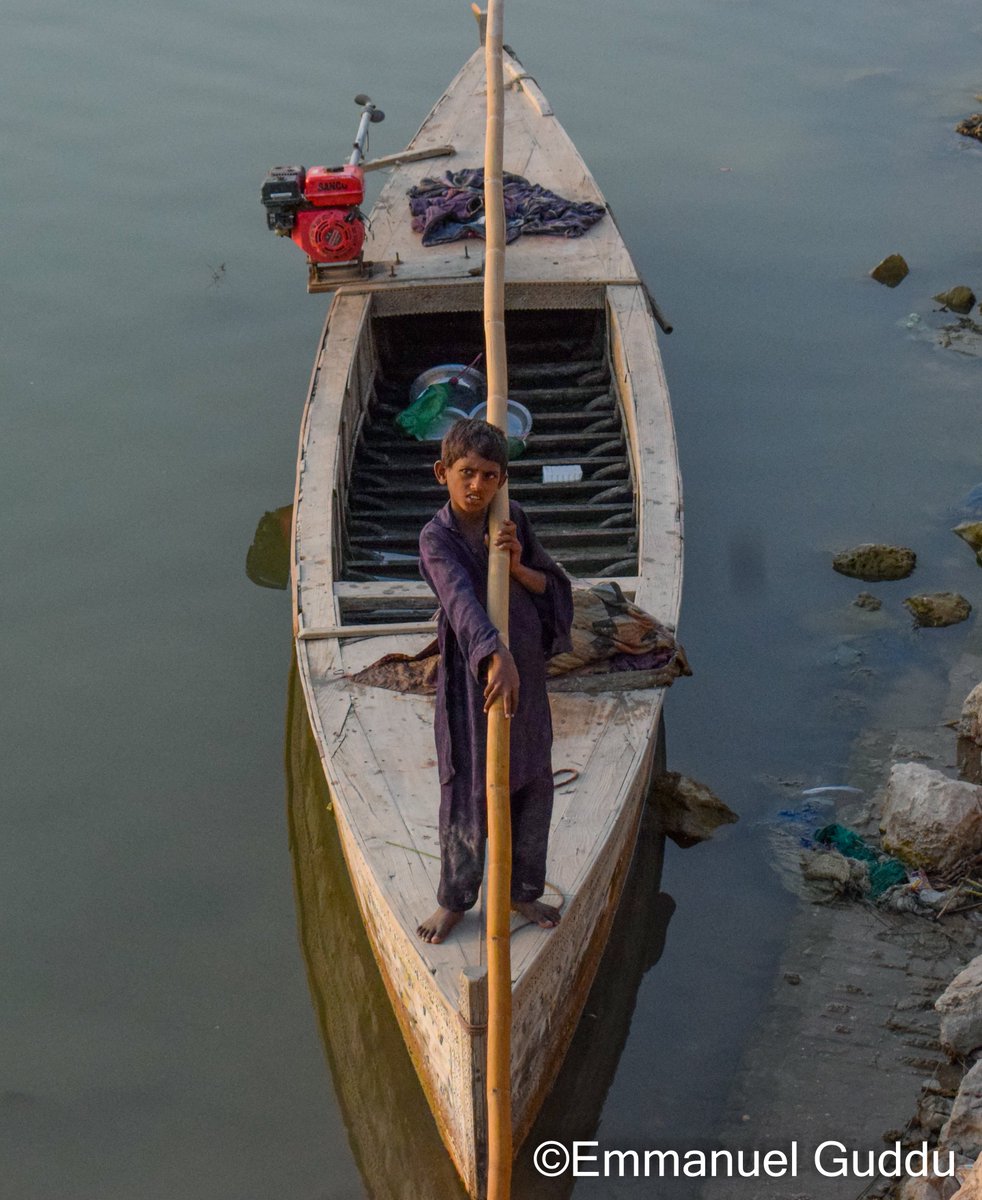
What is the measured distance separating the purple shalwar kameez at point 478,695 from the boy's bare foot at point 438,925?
0.15m

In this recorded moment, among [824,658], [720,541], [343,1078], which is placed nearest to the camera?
[343,1078]

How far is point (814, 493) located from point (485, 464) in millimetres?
4506

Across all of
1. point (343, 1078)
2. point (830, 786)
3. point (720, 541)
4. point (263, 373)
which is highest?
point (263, 373)

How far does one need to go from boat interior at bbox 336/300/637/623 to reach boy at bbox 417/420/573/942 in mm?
1615

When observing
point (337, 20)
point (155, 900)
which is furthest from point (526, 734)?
point (337, 20)

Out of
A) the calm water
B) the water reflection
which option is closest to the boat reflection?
the calm water

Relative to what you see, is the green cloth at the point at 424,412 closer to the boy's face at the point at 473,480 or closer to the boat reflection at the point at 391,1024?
the boat reflection at the point at 391,1024

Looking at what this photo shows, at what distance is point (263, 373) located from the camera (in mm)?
7848

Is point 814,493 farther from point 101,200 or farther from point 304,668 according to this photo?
point 101,200

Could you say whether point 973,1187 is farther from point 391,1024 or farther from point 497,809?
point 391,1024

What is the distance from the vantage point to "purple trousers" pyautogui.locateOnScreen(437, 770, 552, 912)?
3.35 meters

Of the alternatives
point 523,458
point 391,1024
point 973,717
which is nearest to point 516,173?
point 523,458

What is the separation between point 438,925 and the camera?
355cm

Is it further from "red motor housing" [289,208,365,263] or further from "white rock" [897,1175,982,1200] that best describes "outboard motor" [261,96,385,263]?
"white rock" [897,1175,982,1200]
